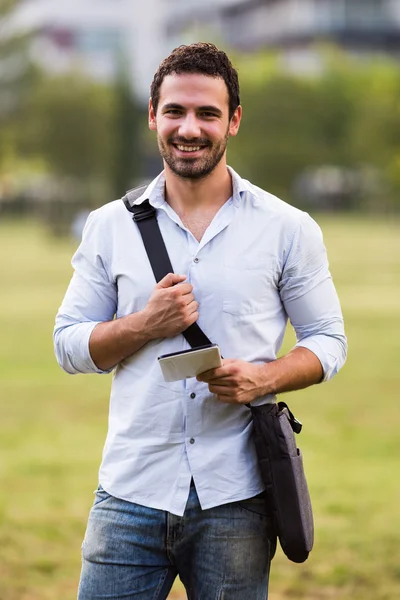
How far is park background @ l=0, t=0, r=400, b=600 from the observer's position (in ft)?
23.4

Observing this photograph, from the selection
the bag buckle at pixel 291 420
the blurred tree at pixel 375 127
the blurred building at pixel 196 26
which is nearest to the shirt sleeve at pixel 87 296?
the bag buckle at pixel 291 420

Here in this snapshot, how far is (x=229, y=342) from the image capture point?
3.11 meters

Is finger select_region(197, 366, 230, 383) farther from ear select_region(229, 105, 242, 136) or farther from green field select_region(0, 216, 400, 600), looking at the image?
green field select_region(0, 216, 400, 600)

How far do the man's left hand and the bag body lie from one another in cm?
9

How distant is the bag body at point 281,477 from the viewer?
3.08 metres

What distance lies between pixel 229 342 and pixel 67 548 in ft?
12.8

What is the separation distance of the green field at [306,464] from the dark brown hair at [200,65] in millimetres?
3328

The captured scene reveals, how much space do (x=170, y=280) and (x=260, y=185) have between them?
67.5 metres

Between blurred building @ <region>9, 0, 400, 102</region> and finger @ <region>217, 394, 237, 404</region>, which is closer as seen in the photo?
finger @ <region>217, 394, 237, 404</region>

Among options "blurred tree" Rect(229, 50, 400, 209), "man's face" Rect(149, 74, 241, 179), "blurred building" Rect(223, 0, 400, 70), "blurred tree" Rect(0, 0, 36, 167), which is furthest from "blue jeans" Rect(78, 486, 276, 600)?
"blurred building" Rect(223, 0, 400, 70)

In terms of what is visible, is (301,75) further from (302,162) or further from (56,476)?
(56,476)

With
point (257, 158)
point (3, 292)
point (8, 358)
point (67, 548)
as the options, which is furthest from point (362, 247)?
point (67, 548)

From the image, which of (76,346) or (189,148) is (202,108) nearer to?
(189,148)

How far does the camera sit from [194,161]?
3.09m
